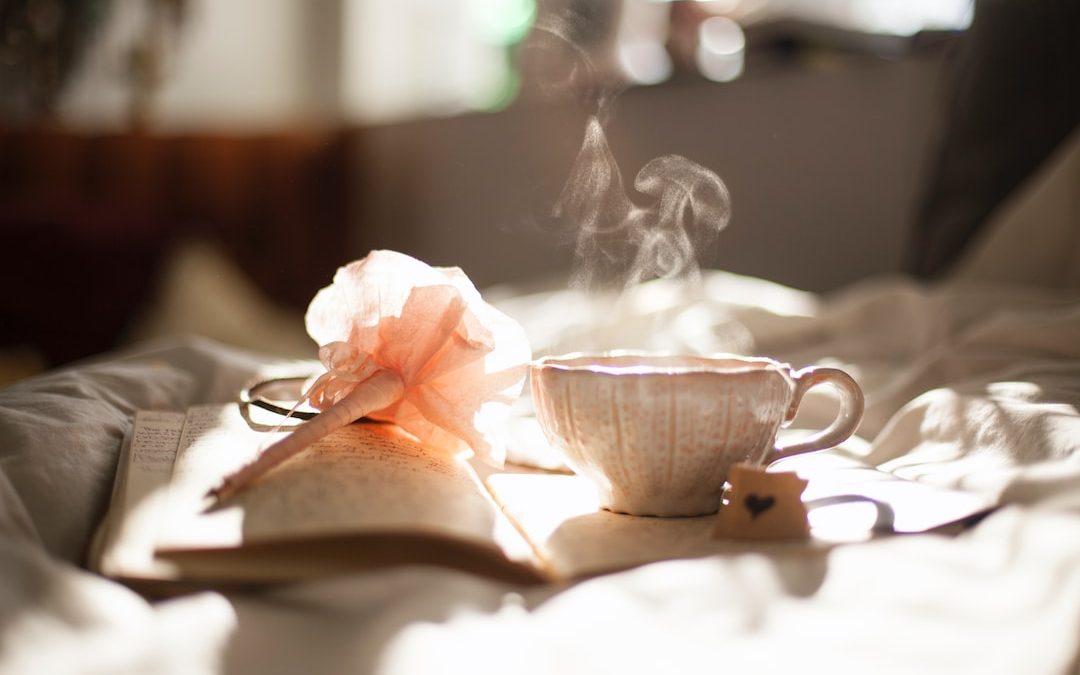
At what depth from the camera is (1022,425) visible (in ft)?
1.86

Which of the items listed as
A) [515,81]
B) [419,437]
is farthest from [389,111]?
[419,437]

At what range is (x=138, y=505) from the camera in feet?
1.49

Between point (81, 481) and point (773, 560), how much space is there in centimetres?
33

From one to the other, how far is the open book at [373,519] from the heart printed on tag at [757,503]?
1 centimetres

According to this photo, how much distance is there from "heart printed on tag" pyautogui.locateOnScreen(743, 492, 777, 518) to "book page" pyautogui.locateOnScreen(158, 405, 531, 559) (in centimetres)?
10

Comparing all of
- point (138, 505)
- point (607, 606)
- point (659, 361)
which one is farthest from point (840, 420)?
point (138, 505)

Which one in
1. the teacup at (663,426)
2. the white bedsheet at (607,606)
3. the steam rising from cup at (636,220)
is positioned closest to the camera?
the white bedsheet at (607,606)

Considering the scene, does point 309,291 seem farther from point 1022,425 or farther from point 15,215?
point 1022,425

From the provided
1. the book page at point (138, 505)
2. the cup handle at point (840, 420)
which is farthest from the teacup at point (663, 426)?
the book page at point (138, 505)

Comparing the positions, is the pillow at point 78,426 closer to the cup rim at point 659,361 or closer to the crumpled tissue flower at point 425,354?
the crumpled tissue flower at point 425,354

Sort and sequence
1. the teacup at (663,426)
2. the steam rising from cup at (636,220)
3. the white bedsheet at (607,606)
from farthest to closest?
the steam rising from cup at (636,220), the teacup at (663,426), the white bedsheet at (607,606)

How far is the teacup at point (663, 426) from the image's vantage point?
0.50 m

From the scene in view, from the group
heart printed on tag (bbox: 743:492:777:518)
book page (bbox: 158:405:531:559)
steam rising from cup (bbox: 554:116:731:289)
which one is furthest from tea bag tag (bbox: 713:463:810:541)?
steam rising from cup (bbox: 554:116:731:289)

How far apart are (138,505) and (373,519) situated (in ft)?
0.39
